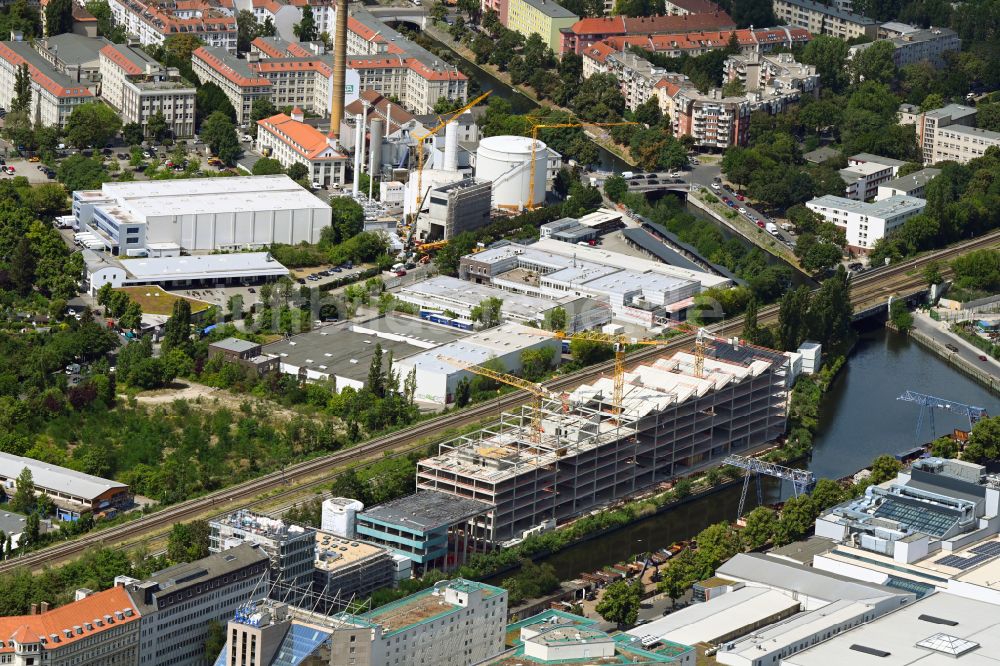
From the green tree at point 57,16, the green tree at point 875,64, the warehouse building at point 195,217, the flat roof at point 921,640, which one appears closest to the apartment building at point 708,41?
the green tree at point 875,64

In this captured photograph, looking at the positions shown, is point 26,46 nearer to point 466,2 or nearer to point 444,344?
point 466,2

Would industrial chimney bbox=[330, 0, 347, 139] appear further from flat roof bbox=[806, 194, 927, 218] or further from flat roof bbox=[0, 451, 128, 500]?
flat roof bbox=[0, 451, 128, 500]

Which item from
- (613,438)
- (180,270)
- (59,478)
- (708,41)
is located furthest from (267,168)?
(59,478)

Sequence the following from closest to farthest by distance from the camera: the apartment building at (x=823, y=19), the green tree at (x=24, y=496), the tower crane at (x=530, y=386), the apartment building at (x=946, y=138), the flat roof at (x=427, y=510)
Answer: the flat roof at (x=427, y=510) → the green tree at (x=24, y=496) → the tower crane at (x=530, y=386) → the apartment building at (x=946, y=138) → the apartment building at (x=823, y=19)

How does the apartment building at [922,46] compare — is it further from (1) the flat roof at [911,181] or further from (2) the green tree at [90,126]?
(2) the green tree at [90,126]

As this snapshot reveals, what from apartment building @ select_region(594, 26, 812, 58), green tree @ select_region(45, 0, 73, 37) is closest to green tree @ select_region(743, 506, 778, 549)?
apartment building @ select_region(594, 26, 812, 58)

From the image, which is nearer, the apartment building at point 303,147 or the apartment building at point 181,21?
the apartment building at point 303,147
